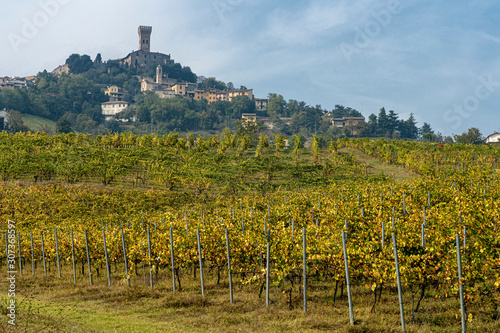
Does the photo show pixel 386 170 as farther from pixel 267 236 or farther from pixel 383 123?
pixel 383 123

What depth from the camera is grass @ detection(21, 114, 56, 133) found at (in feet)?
347

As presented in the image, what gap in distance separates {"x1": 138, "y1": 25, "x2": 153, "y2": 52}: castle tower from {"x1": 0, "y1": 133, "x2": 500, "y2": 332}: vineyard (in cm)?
17134

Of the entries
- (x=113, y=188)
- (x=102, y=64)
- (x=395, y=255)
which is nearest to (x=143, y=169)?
(x=113, y=188)

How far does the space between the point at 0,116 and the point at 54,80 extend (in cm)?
7310

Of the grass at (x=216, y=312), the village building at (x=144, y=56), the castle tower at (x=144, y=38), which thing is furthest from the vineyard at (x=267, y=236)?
the castle tower at (x=144, y=38)

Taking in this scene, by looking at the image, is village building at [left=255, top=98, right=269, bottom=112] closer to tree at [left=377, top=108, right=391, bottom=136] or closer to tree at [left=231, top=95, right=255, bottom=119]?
tree at [left=231, top=95, right=255, bottom=119]

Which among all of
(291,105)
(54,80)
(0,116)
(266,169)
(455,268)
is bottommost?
(455,268)

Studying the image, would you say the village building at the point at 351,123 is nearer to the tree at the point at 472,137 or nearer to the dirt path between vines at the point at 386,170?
the tree at the point at 472,137

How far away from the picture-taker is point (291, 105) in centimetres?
16325

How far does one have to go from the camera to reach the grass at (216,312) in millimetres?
8117

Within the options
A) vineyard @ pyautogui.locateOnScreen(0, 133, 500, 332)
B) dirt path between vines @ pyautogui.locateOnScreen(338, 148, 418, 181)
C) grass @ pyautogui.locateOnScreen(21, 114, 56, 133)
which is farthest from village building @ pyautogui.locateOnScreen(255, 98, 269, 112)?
vineyard @ pyautogui.locateOnScreen(0, 133, 500, 332)

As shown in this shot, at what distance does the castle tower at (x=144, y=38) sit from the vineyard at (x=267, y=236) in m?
171

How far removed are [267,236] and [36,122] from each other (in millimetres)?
120457

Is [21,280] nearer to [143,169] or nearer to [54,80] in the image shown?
[143,169]
